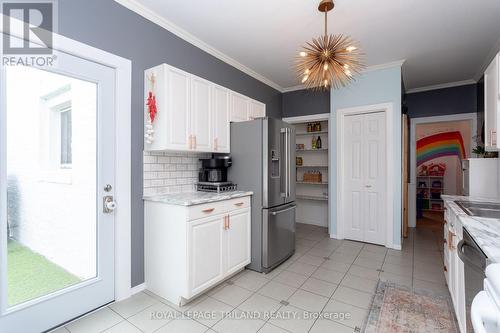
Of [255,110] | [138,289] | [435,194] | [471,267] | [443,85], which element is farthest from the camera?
[435,194]

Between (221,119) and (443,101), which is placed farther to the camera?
(443,101)

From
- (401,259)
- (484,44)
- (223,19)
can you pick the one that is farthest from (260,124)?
(484,44)

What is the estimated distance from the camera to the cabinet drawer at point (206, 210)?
2094 mm

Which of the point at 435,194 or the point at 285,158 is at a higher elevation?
the point at 285,158

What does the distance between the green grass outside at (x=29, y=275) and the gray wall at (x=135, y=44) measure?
23.8 inches

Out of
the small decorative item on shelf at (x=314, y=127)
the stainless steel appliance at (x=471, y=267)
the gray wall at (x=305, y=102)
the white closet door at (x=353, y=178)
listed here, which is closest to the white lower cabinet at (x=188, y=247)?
the stainless steel appliance at (x=471, y=267)

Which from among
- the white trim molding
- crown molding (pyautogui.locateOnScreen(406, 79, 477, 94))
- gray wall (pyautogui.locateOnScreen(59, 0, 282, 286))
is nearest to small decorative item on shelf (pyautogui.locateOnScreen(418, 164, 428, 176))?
crown molding (pyautogui.locateOnScreen(406, 79, 477, 94))

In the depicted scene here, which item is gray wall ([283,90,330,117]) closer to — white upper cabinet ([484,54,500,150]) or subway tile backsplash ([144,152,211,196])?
white upper cabinet ([484,54,500,150])

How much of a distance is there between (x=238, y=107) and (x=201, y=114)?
0.74 m

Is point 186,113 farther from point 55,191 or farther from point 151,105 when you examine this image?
point 55,191

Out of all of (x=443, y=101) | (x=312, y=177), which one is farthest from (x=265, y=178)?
(x=443, y=101)

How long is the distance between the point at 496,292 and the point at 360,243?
3.45 m

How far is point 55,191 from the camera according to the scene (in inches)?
74.1

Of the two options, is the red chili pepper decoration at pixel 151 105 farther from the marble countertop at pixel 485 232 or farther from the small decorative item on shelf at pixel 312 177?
the small decorative item on shelf at pixel 312 177
